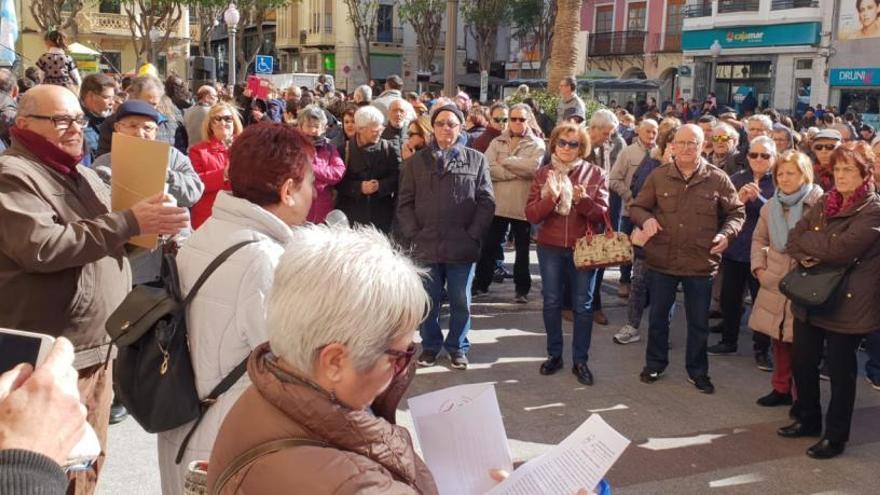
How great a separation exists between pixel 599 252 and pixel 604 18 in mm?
41664

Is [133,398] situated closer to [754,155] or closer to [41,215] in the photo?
[41,215]

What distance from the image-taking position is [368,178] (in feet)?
23.5

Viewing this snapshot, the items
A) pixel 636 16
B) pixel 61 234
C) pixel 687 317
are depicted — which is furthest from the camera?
pixel 636 16

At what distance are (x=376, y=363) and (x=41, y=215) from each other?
6.39ft

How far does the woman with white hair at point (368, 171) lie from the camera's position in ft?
23.2

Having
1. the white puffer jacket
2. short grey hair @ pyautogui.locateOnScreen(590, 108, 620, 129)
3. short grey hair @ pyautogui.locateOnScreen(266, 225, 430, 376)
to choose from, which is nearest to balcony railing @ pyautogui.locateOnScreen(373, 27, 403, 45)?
short grey hair @ pyautogui.locateOnScreen(590, 108, 620, 129)

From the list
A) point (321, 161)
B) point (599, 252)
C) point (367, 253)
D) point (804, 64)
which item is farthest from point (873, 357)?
point (804, 64)

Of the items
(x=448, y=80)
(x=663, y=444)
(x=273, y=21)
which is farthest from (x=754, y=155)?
(x=273, y=21)

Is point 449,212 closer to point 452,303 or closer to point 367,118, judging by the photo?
point 452,303

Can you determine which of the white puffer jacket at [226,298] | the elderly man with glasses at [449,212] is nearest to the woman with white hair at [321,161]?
the elderly man with glasses at [449,212]

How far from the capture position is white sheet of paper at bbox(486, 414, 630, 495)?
1.96m

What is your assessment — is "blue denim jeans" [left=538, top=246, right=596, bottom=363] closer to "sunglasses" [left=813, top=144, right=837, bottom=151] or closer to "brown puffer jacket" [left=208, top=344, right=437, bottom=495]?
"sunglasses" [left=813, top=144, right=837, bottom=151]

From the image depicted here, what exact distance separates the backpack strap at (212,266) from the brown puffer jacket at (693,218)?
3.83 m

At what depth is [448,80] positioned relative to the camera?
16.4 metres
